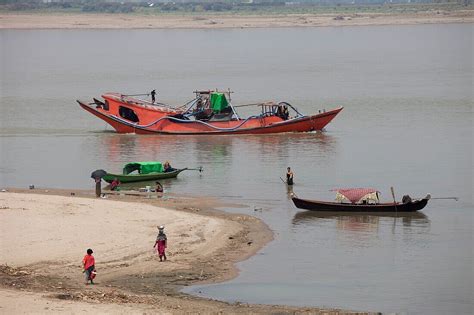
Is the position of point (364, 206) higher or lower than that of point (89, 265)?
higher

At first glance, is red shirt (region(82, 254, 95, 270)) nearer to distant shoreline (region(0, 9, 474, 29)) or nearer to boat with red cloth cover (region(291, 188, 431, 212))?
boat with red cloth cover (region(291, 188, 431, 212))

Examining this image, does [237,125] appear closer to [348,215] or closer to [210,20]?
[348,215]

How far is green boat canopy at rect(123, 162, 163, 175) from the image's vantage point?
4150cm

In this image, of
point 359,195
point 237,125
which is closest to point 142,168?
point 359,195

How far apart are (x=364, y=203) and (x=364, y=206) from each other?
0.77 feet

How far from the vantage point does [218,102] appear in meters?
53.8

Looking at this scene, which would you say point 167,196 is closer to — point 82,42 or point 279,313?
point 279,313

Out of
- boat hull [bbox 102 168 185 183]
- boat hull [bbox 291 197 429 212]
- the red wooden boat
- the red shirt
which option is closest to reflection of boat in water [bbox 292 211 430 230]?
boat hull [bbox 291 197 429 212]

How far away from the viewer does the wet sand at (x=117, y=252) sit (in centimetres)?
2385

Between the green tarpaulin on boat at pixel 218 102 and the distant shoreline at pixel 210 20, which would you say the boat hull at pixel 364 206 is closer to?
the green tarpaulin on boat at pixel 218 102

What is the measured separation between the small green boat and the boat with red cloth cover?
713 cm

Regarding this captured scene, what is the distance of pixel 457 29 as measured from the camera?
154 meters

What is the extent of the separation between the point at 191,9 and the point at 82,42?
2050 inches

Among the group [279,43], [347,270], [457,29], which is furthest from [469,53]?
[347,270]
